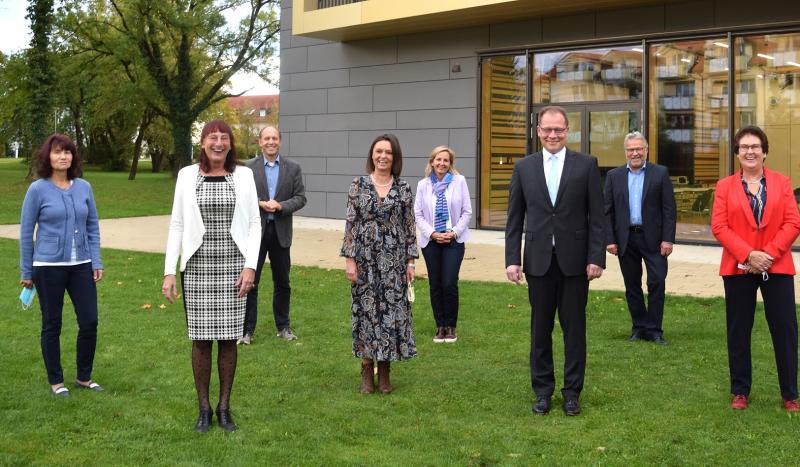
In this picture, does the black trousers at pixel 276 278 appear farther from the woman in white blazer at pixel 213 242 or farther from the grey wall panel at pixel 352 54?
the grey wall panel at pixel 352 54

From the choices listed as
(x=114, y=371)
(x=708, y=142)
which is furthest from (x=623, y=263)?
(x=708, y=142)

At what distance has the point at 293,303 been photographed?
33.5ft

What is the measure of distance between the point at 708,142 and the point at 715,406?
433 inches

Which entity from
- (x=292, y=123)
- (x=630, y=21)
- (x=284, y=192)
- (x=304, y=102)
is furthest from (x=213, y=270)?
(x=292, y=123)

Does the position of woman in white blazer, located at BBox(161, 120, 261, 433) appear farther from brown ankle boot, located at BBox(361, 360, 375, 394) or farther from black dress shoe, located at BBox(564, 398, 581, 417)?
black dress shoe, located at BBox(564, 398, 581, 417)

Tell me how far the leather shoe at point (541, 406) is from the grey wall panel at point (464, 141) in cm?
1327

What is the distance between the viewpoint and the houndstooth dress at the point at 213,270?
5.28 metres

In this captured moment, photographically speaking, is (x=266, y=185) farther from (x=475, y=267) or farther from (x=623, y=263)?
(x=475, y=267)

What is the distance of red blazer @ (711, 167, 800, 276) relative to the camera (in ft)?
18.5

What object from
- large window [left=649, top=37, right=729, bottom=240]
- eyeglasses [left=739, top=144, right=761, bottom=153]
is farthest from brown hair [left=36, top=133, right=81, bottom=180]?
large window [left=649, top=37, right=729, bottom=240]

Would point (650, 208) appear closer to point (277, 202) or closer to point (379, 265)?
point (379, 265)

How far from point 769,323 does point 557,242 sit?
150 centimetres

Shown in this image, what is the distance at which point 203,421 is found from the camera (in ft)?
17.8

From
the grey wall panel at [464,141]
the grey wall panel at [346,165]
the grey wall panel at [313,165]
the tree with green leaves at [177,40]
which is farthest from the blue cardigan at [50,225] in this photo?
the tree with green leaves at [177,40]
